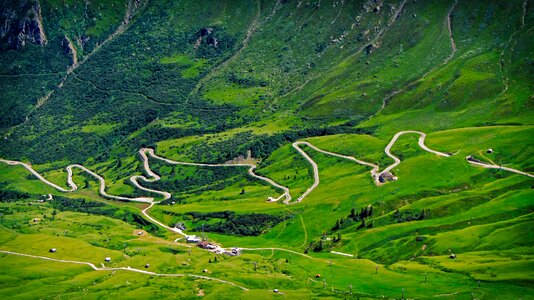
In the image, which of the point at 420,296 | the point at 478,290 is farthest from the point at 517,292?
the point at 420,296

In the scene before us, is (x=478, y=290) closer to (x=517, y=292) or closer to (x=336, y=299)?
(x=517, y=292)

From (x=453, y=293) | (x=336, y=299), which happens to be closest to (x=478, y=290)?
(x=453, y=293)

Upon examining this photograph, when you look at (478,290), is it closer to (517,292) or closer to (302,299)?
(517,292)

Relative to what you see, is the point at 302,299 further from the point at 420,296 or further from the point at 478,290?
the point at 478,290

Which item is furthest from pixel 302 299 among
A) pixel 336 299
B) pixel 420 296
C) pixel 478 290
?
pixel 478 290

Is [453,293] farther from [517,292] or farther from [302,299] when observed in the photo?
[302,299]

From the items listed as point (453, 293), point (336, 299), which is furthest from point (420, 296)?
point (336, 299)
